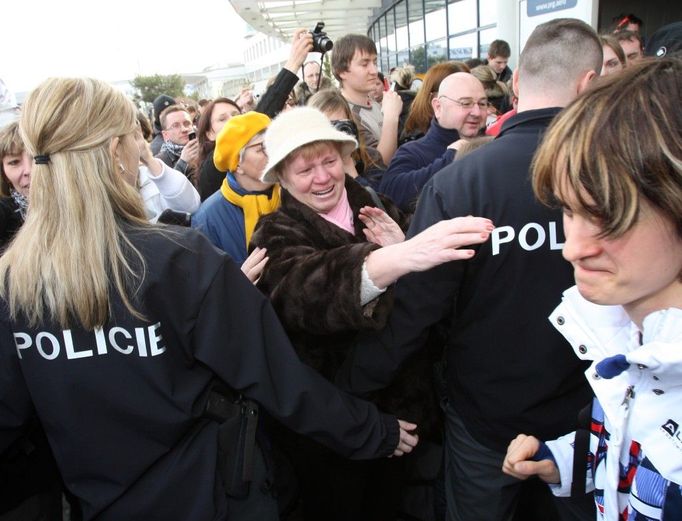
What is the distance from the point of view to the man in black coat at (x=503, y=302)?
1.52 m

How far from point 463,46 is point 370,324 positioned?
1152 cm

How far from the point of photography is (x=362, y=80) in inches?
153

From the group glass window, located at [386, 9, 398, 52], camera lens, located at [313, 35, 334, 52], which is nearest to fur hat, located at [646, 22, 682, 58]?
camera lens, located at [313, 35, 334, 52]

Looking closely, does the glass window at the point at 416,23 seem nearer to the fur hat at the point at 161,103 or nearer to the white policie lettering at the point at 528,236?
the fur hat at the point at 161,103

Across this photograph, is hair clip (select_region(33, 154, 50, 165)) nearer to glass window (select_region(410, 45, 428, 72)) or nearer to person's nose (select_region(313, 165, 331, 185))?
person's nose (select_region(313, 165, 331, 185))

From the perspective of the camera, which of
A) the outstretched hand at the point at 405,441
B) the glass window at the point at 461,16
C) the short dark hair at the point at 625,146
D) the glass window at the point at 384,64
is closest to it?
the short dark hair at the point at 625,146

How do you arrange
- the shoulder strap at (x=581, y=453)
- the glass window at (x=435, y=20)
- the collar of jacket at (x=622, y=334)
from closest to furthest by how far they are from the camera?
1. the collar of jacket at (x=622, y=334)
2. the shoulder strap at (x=581, y=453)
3. the glass window at (x=435, y=20)

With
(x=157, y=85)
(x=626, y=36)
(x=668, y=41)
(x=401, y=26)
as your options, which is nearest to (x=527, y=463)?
(x=668, y=41)

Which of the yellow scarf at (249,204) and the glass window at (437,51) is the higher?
the glass window at (437,51)

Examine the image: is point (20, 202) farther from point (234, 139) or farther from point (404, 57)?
point (404, 57)

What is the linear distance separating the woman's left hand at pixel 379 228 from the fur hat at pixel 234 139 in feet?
3.02

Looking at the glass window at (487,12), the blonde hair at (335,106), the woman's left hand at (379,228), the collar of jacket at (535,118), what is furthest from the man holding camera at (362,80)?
the glass window at (487,12)

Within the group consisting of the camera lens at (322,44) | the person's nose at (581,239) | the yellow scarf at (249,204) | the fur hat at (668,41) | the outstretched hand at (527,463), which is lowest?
the outstretched hand at (527,463)

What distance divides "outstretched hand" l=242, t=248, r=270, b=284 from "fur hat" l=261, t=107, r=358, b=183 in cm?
41
